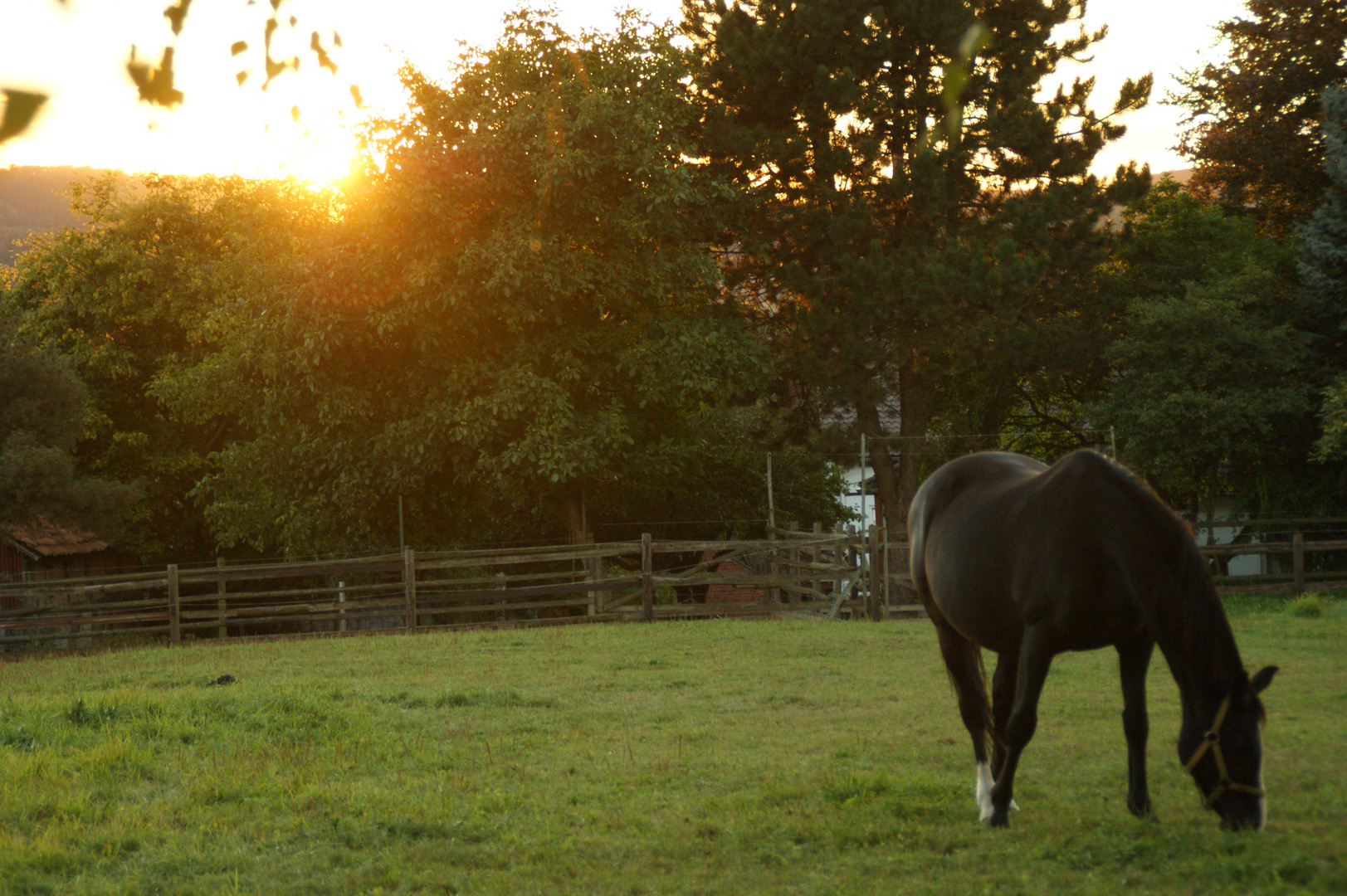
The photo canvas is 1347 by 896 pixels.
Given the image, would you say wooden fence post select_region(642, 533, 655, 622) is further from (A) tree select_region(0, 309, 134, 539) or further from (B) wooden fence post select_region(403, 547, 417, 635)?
(A) tree select_region(0, 309, 134, 539)

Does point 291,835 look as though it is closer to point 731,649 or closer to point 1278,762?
point 1278,762

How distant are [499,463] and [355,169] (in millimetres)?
5650

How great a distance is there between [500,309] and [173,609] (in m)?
6.90

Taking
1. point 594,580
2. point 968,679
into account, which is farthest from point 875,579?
point 968,679

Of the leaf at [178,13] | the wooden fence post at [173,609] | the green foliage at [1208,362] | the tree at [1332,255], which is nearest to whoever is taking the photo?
the leaf at [178,13]

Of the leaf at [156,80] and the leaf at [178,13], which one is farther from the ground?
the leaf at [178,13]

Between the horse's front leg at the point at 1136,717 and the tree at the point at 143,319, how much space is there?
24125mm

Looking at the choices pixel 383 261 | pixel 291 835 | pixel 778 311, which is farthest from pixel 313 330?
pixel 291 835

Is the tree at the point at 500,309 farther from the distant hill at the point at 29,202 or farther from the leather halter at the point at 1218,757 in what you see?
the distant hill at the point at 29,202

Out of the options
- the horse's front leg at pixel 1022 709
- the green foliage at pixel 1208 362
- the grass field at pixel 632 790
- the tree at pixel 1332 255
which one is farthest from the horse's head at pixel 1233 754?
the green foliage at pixel 1208 362

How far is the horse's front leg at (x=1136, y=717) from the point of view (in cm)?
493

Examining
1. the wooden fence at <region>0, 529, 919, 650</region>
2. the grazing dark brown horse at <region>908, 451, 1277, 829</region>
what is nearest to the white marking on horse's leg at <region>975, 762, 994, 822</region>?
the grazing dark brown horse at <region>908, 451, 1277, 829</region>

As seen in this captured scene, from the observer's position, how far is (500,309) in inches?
739

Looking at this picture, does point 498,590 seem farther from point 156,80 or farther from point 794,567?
point 156,80
